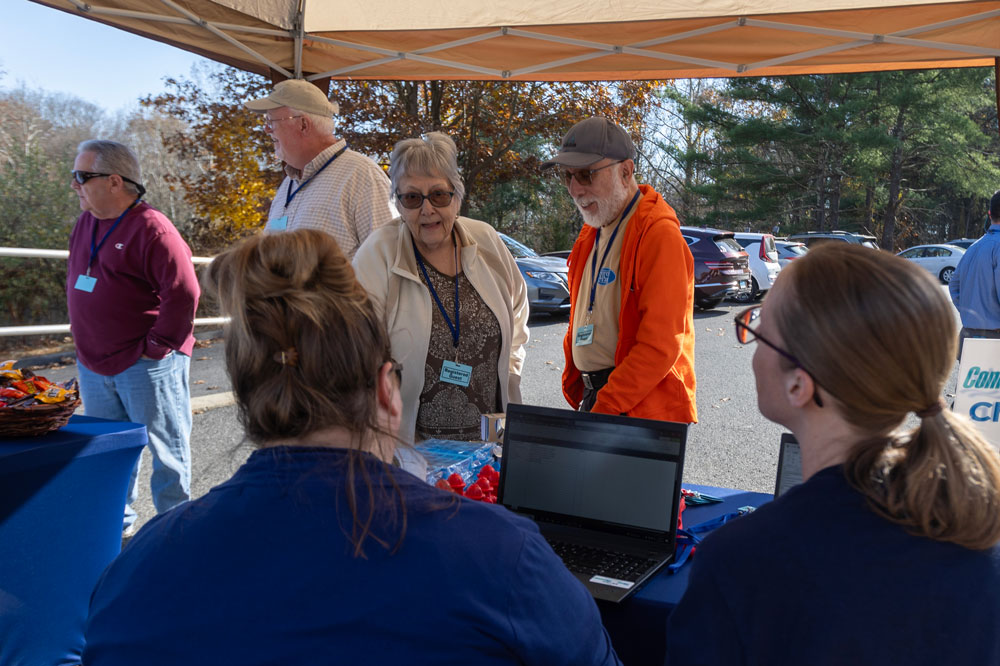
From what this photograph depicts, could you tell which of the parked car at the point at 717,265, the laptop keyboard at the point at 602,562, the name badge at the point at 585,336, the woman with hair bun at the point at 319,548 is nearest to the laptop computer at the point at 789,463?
the laptop keyboard at the point at 602,562

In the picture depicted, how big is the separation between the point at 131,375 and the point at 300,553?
2.98 metres

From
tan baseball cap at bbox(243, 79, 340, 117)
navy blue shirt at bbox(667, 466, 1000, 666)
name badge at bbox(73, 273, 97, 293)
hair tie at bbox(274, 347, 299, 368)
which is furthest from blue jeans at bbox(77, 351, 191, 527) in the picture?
navy blue shirt at bbox(667, 466, 1000, 666)

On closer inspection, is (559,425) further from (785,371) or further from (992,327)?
(992,327)

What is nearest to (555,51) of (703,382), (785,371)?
(785,371)

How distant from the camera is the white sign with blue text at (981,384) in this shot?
3760 millimetres

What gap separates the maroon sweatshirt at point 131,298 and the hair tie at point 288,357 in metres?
2.73

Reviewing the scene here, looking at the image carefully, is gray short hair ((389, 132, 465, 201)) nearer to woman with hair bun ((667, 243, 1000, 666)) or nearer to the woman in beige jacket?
the woman in beige jacket

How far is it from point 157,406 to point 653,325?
7.91 ft

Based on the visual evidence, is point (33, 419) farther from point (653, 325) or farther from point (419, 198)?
point (653, 325)

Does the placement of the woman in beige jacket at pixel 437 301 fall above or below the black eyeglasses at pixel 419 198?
below

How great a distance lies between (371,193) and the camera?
10.5 ft

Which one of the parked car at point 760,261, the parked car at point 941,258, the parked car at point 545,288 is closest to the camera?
the parked car at point 545,288

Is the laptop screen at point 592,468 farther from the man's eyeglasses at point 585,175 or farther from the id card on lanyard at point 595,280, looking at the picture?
the man's eyeglasses at point 585,175

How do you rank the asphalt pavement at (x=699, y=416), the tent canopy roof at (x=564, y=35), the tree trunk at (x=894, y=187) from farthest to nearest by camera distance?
1. the tree trunk at (x=894, y=187)
2. the asphalt pavement at (x=699, y=416)
3. the tent canopy roof at (x=564, y=35)
